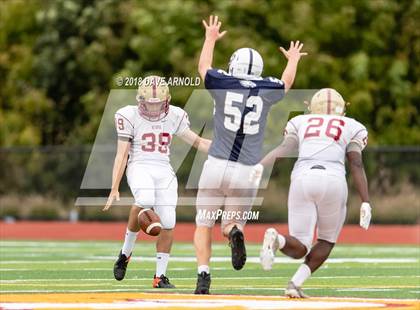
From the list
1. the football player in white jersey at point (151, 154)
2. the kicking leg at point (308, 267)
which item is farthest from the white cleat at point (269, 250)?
the football player in white jersey at point (151, 154)

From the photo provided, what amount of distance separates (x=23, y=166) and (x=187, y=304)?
2193 centimetres

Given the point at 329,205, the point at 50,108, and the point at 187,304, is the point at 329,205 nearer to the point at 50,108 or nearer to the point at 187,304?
the point at 187,304

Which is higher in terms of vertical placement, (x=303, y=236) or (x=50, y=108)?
(x=50, y=108)

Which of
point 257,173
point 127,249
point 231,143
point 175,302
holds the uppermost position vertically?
point 231,143

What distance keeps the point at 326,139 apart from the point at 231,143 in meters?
1.03

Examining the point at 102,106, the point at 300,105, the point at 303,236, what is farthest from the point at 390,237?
the point at 303,236

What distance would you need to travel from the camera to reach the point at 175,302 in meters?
9.24

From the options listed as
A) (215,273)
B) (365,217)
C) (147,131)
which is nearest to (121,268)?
(147,131)

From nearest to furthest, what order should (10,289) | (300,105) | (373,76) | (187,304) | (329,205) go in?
(187,304) < (329,205) < (10,289) < (300,105) < (373,76)

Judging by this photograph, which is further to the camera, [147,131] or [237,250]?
[147,131]

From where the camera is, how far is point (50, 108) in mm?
35938

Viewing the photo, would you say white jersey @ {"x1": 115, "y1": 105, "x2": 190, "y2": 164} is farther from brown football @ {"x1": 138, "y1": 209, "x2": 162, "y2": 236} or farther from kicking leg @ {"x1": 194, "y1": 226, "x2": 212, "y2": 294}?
kicking leg @ {"x1": 194, "y1": 226, "x2": 212, "y2": 294}

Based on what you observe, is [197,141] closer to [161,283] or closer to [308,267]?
[161,283]

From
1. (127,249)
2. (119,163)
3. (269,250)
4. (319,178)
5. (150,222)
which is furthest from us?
(127,249)
